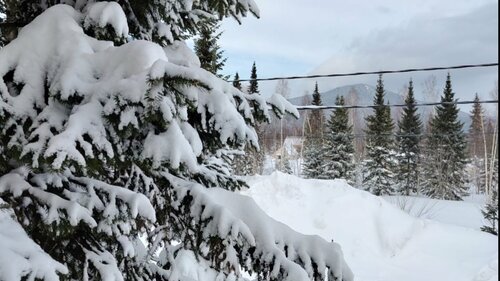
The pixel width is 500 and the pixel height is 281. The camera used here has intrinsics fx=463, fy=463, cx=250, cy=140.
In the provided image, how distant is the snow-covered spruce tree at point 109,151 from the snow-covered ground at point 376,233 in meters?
8.11

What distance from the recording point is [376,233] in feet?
37.1

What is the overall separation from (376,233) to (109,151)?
1091cm

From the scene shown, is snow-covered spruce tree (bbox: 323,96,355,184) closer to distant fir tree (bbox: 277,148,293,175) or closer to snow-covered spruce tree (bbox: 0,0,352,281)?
distant fir tree (bbox: 277,148,293,175)

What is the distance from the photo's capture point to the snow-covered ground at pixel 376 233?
948 centimetres

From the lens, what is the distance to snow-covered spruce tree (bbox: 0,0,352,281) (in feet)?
3.79

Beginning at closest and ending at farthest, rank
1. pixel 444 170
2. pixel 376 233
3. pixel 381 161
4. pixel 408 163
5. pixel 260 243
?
pixel 260 243, pixel 376 233, pixel 444 170, pixel 381 161, pixel 408 163

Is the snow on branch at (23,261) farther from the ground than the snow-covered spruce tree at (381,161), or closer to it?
farther from the ground

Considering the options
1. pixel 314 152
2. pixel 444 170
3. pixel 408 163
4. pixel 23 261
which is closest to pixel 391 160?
pixel 408 163

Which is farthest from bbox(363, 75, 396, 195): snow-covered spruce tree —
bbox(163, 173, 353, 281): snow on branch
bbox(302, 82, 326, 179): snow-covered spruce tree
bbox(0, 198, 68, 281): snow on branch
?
bbox(0, 198, 68, 281): snow on branch

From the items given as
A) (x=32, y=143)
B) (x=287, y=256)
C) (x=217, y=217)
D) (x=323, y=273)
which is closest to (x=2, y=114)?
(x=32, y=143)

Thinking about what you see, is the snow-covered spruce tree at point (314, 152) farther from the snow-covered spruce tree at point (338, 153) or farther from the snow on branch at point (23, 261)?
the snow on branch at point (23, 261)

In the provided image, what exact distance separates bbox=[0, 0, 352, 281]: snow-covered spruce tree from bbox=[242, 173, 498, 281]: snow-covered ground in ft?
26.6

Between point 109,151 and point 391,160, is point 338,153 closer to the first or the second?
point 391,160

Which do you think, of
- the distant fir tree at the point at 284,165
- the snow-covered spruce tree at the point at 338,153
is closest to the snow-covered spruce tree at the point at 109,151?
the snow-covered spruce tree at the point at 338,153
